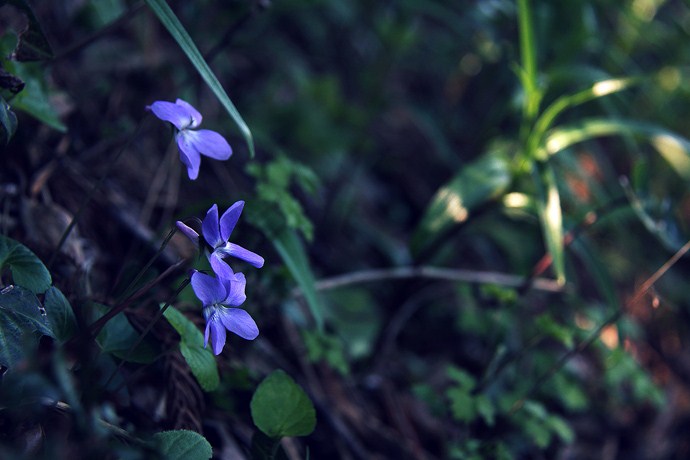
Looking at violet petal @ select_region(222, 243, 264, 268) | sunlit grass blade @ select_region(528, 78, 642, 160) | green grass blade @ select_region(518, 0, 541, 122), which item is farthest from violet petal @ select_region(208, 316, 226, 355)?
green grass blade @ select_region(518, 0, 541, 122)

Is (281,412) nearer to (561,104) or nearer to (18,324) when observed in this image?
(18,324)

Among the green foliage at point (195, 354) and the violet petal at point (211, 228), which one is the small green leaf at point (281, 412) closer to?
the green foliage at point (195, 354)

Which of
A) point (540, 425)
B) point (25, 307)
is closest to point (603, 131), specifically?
point (540, 425)

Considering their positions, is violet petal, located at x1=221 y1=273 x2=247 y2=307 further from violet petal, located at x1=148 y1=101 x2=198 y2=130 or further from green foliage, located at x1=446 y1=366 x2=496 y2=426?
green foliage, located at x1=446 y1=366 x2=496 y2=426

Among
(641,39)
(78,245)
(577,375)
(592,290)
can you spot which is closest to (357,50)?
(641,39)

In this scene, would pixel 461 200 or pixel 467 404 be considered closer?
pixel 467 404

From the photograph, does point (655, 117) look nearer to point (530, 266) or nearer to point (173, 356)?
point (530, 266)

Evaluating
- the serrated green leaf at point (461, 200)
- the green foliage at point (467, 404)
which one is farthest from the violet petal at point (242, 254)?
the serrated green leaf at point (461, 200)
